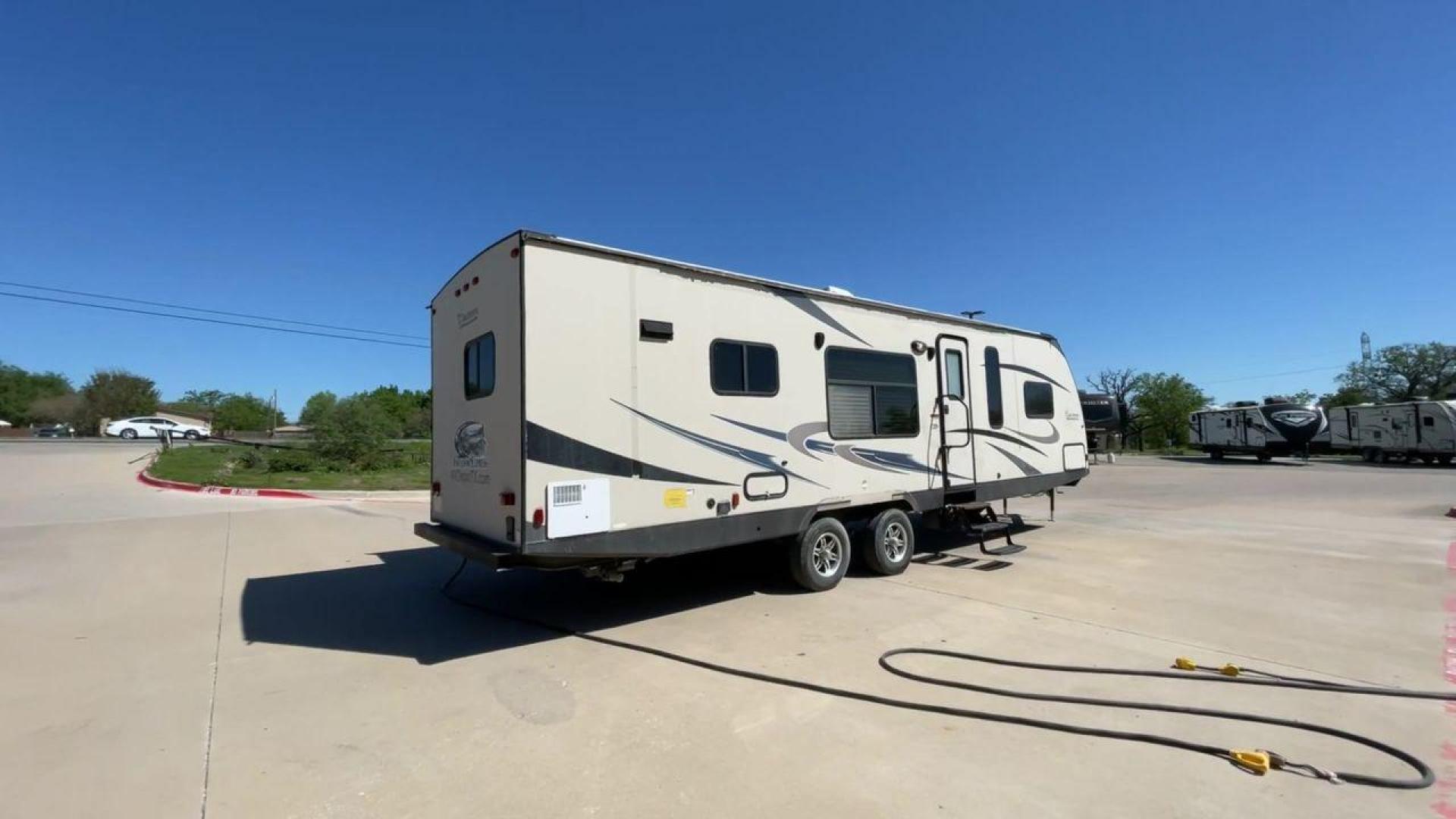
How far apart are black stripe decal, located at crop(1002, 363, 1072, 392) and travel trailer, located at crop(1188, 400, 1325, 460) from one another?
31.1m

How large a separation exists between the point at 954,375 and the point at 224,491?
1825cm

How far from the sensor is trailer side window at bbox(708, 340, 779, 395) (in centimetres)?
624

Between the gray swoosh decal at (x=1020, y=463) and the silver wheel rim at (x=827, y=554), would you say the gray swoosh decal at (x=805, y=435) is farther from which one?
the gray swoosh decal at (x=1020, y=463)

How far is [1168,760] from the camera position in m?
3.52

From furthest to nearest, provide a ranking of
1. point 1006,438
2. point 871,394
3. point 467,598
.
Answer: point 1006,438 → point 871,394 → point 467,598

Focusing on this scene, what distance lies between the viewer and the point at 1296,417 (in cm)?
3269

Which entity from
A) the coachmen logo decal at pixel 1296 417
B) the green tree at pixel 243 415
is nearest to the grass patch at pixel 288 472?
the coachmen logo decal at pixel 1296 417

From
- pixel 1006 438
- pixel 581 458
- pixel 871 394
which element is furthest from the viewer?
pixel 1006 438

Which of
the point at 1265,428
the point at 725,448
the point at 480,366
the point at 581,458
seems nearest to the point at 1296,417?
the point at 1265,428

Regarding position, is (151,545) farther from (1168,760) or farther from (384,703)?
(1168,760)

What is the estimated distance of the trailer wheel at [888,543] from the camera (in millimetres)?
7684

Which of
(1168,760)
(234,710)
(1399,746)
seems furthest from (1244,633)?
(234,710)

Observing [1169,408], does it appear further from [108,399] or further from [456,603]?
[108,399]

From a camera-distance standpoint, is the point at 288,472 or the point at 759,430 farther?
the point at 288,472
